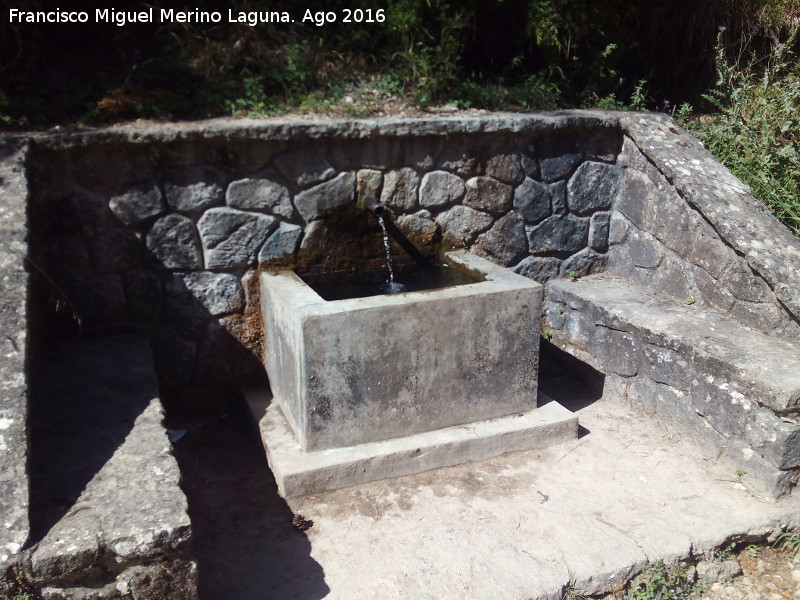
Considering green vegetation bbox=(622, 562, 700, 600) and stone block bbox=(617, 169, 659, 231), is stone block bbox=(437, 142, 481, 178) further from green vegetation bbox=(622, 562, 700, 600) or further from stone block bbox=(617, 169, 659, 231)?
green vegetation bbox=(622, 562, 700, 600)

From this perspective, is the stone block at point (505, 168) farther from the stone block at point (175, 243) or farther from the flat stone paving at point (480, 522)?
the stone block at point (175, 243)

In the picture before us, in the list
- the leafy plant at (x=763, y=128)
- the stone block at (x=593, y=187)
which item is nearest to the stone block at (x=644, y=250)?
the stone block at (x=593, y=187)

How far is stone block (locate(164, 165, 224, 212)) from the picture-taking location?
3.16 metres

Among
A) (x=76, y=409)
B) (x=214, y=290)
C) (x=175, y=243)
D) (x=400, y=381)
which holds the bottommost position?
(x=400, y=381)

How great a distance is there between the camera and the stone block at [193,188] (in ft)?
10.4

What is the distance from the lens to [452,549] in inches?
102

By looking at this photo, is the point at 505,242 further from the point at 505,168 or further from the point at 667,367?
the point at 667,367

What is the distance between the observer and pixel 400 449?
300cm

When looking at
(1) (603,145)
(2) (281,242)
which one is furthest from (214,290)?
(1) (603,145)

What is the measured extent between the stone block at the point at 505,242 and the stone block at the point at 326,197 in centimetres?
78

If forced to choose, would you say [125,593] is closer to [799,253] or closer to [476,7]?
[799,253]

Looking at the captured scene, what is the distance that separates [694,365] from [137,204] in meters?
2.49

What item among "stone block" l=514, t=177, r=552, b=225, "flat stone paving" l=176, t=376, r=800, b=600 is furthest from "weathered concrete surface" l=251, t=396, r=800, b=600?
"stone block" l=514, t=177, r=552, b=225

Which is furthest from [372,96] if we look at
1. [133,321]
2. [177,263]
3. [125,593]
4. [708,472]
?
[125,593]
